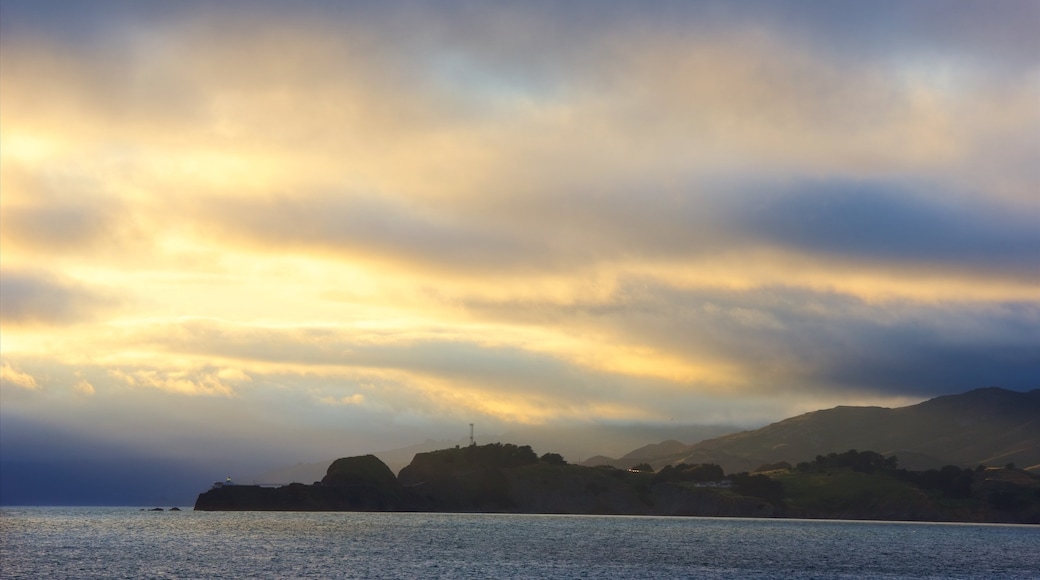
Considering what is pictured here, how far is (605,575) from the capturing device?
138375 mm

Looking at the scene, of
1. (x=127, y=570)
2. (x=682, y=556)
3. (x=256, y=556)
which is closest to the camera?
(x=127, y=570)

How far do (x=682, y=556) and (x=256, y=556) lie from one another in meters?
72.6

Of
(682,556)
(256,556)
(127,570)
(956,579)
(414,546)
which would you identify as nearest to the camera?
(127,570)

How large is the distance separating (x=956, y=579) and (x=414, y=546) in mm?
93864

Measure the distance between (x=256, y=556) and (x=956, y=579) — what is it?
108 m

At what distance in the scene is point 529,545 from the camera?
19712cm

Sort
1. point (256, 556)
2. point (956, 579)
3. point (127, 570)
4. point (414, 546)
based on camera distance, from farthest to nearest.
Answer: point (414, 546) < point (256, 556) < point (956, 579) < point (127, 570)

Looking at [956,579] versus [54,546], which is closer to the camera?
[956,579]

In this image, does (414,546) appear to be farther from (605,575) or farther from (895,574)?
(895,574)

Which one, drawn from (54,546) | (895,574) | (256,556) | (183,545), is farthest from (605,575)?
(54,546)

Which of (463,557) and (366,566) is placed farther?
(463,557)

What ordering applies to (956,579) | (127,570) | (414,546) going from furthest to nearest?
(414,546) < (956,579) < (127,570)

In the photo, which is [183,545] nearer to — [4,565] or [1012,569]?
[4,565]

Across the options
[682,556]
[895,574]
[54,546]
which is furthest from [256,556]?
[895,574]
